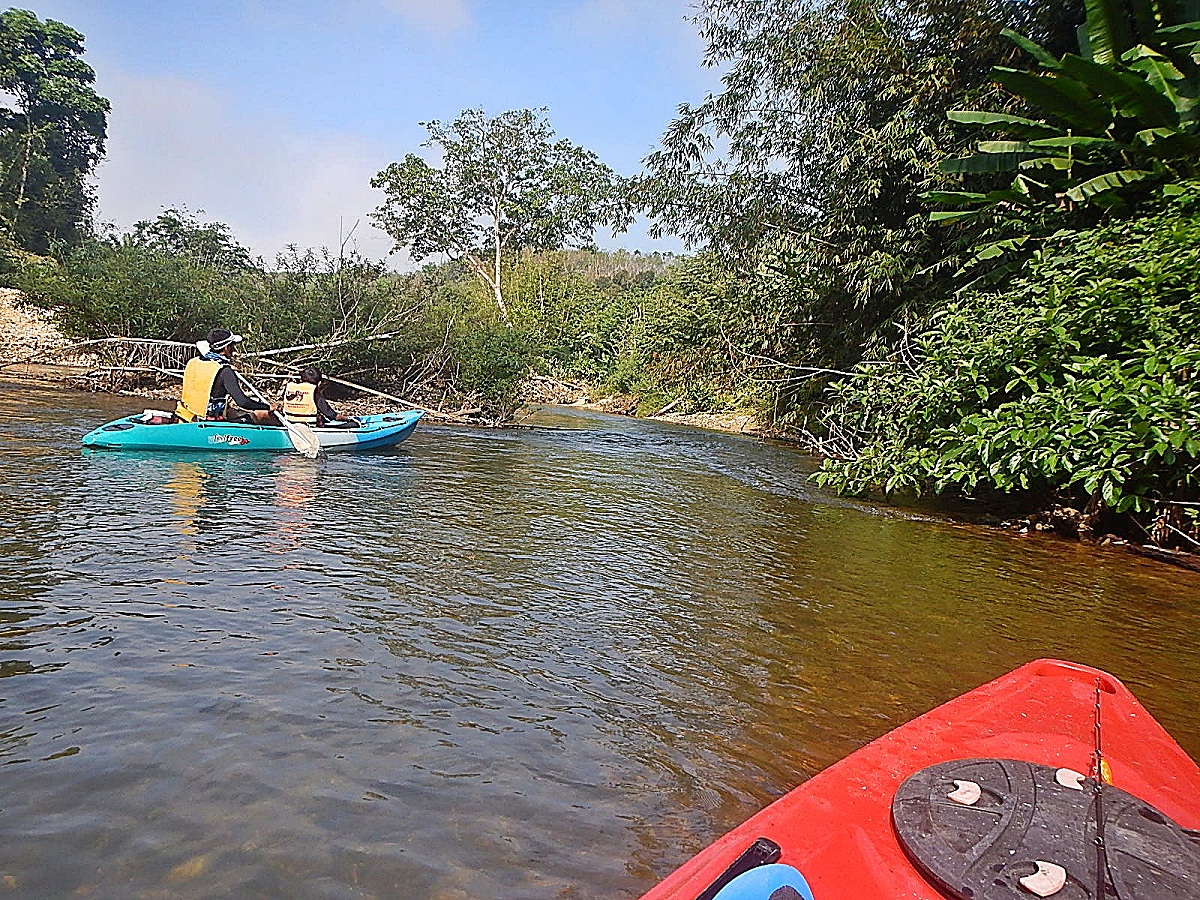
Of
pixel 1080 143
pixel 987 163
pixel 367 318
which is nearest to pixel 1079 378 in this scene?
pixel 1080 143

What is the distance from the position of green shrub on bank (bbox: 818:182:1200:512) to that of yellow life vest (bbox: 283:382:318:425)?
290 inches

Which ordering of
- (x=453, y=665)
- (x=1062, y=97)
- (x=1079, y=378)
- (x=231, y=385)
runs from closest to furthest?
(x=453, y=665) < (x=1079, y=378) < (x=1062, y=97) < (x=231, y=385)

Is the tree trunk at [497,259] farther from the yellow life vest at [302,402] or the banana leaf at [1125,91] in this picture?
the banana leaf at [1125,91]

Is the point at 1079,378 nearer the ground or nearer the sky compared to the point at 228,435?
nearer the sky

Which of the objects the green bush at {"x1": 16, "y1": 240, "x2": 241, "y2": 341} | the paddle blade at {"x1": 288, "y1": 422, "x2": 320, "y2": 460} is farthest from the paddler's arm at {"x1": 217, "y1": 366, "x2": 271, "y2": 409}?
the green bush at {"x1": 16, "y1": 240, "x2": 241, "y2": 341}

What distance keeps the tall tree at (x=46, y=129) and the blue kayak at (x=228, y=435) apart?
27.6 metres

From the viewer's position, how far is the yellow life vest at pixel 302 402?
1095 cm

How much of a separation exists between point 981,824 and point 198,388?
982cm

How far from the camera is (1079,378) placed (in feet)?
22.9

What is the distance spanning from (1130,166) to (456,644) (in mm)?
8193

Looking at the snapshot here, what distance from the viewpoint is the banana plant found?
23.0 ft

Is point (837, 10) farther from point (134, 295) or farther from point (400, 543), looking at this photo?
point (134, 295)

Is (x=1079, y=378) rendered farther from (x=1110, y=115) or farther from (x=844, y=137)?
(x=844, y=137)

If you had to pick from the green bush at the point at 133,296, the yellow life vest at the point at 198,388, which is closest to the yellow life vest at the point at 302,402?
the yellow life vest at the point at 198,388
